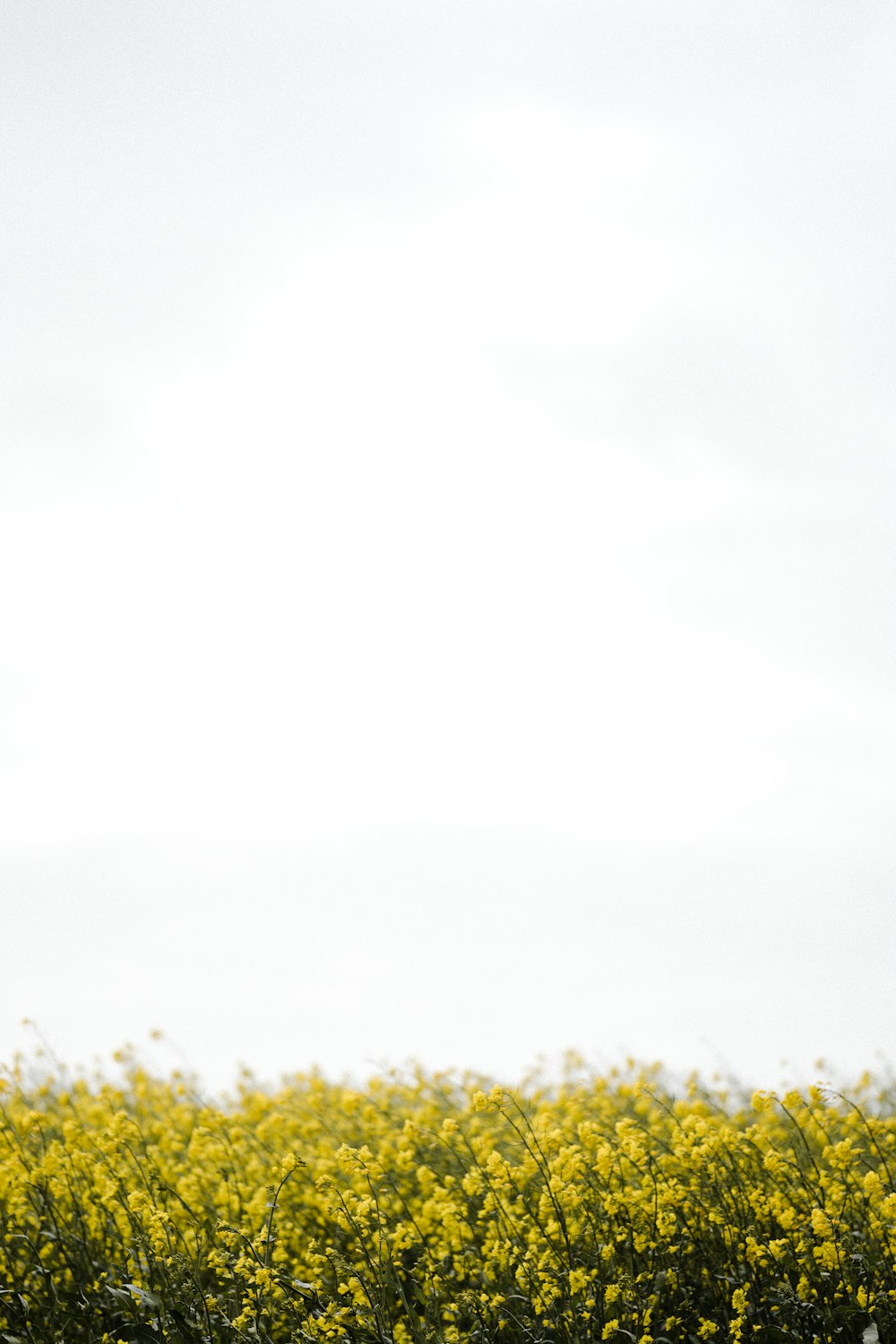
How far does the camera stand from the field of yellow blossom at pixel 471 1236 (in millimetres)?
4355

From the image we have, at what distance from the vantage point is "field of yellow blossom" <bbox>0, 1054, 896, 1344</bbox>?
436cm

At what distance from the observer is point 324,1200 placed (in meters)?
5.23

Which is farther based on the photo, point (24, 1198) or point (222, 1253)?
point (24, 1198)

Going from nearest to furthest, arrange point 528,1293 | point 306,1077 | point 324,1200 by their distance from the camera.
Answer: point 528,1293 < point 324,1200 < point 306,1077

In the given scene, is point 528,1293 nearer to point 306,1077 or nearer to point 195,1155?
point 195,1155

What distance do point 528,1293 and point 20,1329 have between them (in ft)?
6.96

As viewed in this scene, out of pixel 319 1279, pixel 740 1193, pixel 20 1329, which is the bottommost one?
pixel 20 1329

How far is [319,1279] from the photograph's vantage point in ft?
15.6

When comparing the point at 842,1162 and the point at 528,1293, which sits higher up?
the point at 842,1162

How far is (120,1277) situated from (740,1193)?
270 cm

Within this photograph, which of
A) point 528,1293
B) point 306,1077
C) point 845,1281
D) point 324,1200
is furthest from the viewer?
point 306,1077

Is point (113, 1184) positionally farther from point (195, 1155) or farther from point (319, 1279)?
point (319, 1279)

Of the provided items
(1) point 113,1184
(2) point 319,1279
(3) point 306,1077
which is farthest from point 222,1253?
(3) point 306,1077

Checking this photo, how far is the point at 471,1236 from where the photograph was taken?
506 centimetres
